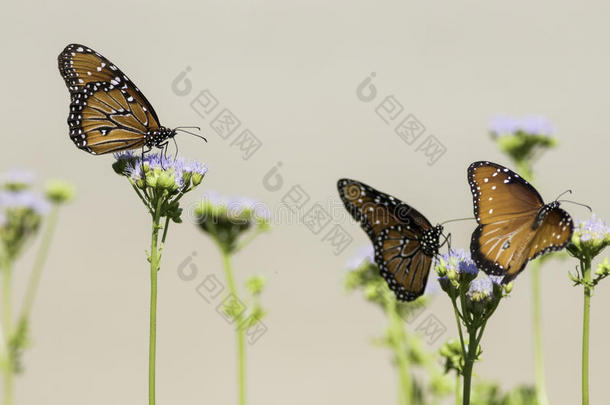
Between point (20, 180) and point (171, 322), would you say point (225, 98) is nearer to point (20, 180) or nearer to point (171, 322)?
point (171, 322)

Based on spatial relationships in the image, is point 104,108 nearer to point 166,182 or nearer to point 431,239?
point 166,182

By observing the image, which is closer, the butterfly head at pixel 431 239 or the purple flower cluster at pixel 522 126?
the butterfly head at pixel 431 239

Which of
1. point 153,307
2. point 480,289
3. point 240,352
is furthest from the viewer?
point 240,352

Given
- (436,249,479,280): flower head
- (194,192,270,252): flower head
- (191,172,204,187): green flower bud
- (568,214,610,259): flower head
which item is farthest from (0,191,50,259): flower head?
(568,214,610,259): flower head

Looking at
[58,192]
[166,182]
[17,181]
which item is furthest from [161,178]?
[17,181]

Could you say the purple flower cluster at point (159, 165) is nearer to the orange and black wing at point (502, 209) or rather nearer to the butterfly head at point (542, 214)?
the orange and black wing at point (502, 209)

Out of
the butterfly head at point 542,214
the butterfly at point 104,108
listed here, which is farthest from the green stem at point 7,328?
the butterfly head at point 542,214

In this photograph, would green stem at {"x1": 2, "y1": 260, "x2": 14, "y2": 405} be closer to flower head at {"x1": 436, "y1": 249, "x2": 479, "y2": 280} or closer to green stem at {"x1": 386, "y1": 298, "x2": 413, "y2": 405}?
green stem at {"x1": 386, "y1": 298, "x2": 413, "y2": 405}
